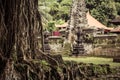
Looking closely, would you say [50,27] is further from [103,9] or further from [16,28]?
[16,28]

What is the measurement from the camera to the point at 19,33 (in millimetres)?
6410

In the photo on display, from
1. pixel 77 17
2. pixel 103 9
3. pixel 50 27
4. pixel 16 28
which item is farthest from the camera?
pixel 103 9

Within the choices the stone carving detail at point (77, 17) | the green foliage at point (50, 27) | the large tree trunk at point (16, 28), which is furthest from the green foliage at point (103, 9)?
the large tree trunk at point (16, 28)

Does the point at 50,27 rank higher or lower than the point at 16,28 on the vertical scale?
lower

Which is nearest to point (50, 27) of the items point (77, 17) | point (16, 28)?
point (77, 17)

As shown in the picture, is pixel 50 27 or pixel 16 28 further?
pixel 50 27

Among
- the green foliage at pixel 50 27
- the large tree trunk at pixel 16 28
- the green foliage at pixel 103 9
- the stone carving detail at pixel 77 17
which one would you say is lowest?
the green foliage at pixel 50 27

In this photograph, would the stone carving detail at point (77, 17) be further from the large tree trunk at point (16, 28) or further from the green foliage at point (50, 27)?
the green foliage at point (50, 27)

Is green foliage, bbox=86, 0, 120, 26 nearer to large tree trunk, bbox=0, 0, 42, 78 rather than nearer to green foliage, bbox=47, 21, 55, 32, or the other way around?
green foliage, bbox=47, 21, 55, 32

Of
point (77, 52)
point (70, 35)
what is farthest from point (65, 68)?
point (70, 35)

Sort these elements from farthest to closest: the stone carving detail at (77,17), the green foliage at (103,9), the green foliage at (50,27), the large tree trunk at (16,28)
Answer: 1. the green foliage at (103,9)
2. the green foliage at (50,27)
3. the stone carving detail at (77,17)
4. the large tree trunk at (16,28)

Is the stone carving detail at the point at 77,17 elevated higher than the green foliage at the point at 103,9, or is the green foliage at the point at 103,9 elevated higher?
the stone carving detail at the point at 77,17

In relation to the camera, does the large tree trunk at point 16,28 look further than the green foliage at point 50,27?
No

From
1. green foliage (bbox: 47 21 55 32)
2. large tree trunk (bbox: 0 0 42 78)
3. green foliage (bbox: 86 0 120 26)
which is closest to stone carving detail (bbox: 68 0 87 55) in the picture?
large tree trunk (bbox: 0 0 42 78)
